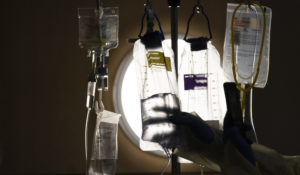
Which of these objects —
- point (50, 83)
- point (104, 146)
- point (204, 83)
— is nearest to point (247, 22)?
point (204, 83)

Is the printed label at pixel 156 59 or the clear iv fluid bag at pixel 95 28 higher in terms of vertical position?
the clear iv fluid bag at pixel 95 28

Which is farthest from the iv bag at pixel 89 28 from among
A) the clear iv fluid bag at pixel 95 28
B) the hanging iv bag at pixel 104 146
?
the hanging iv bag at pixel 104 146

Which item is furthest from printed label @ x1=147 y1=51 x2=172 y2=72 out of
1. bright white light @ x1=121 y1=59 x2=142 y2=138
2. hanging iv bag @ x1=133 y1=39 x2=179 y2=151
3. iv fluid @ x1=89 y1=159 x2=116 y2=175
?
bright white light @ x1=121 y1=59 x2=142 y2=138

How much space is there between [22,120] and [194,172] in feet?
3.39

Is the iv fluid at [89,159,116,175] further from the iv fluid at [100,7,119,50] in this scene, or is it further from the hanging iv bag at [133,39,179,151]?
the iv fluid at [100,7,119,50]

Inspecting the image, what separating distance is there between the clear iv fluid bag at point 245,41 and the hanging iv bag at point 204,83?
0.22ft

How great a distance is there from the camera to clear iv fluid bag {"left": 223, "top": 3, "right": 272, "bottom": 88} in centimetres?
139

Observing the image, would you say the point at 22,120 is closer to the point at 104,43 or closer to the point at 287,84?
the point at 104,43

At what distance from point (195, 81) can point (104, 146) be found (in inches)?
18.8

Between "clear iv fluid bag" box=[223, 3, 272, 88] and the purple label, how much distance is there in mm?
132

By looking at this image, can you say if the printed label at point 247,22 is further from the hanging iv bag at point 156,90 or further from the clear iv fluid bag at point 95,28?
the clear iv fluid bag at point 95,28

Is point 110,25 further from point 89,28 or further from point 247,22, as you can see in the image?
point 247,22

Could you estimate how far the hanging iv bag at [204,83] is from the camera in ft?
4.75

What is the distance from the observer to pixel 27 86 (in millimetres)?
2000
